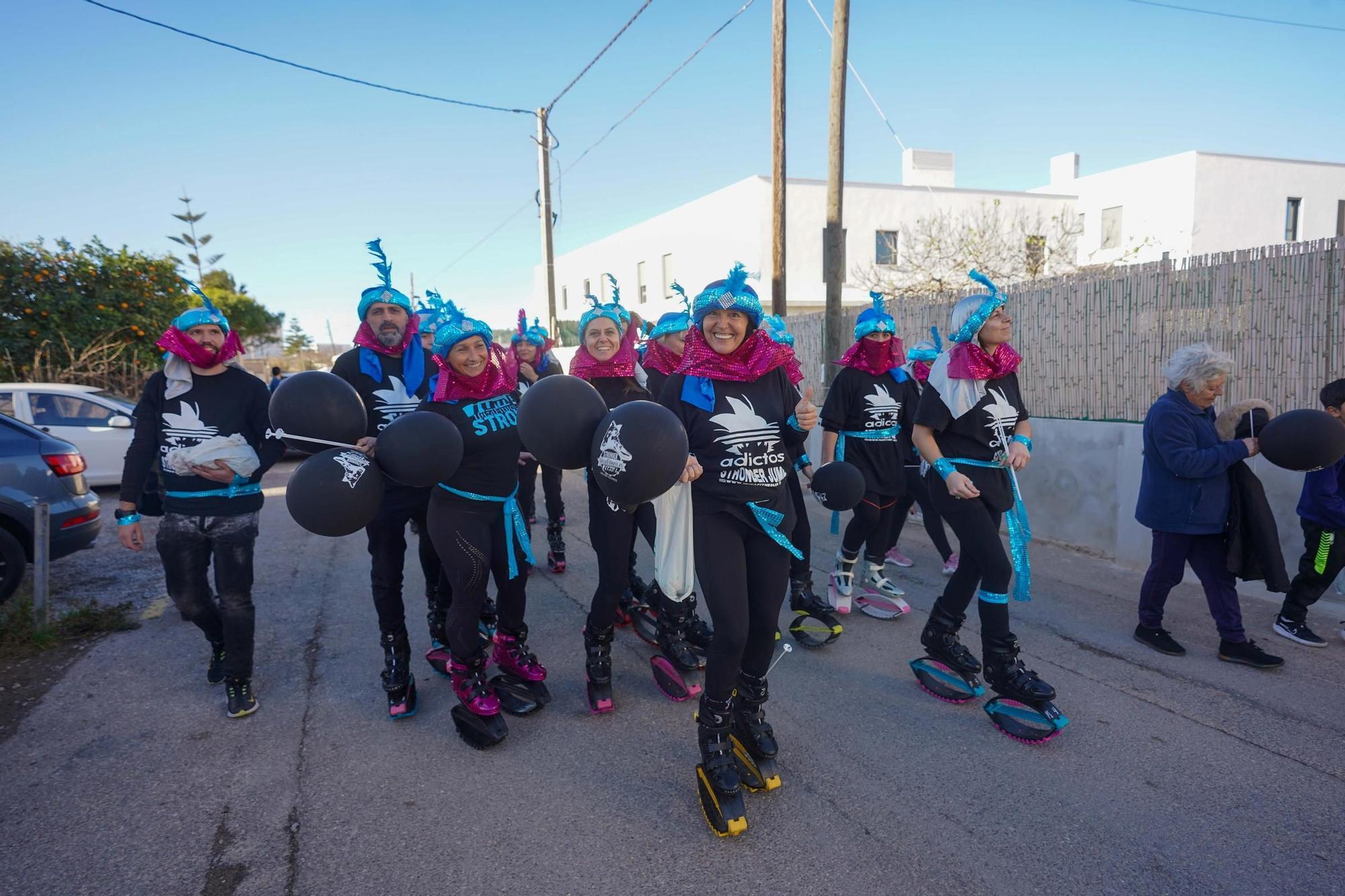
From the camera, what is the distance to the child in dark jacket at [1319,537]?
4426 millimetres

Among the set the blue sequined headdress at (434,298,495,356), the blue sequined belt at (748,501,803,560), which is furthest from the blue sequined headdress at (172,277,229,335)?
the blue sequined belt at (748,501,803,560)

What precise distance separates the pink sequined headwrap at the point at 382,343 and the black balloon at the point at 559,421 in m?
1.66

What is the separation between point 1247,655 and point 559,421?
13.7 ft

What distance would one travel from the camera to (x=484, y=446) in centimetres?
364

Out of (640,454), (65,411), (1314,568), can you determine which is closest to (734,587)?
(640,454)

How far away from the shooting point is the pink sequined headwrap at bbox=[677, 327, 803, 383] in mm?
3102

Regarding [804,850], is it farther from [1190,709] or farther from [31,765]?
[31,765]

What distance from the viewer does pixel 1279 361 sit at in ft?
18.7

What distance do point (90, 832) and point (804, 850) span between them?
2787 mm

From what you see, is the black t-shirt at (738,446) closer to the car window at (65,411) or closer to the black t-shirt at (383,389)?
the black t-shirt at (383,389)

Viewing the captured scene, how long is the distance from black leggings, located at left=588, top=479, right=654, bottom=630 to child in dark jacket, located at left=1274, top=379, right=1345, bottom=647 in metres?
3.90

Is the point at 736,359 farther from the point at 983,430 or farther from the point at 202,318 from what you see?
the point at 202,318

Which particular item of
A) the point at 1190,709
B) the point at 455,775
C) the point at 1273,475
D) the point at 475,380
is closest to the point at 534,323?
the point at 475,380

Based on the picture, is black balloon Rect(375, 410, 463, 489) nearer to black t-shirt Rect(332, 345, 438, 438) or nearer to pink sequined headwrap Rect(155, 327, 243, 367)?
black t-shirt Rect(332, 345, 438, 438)
